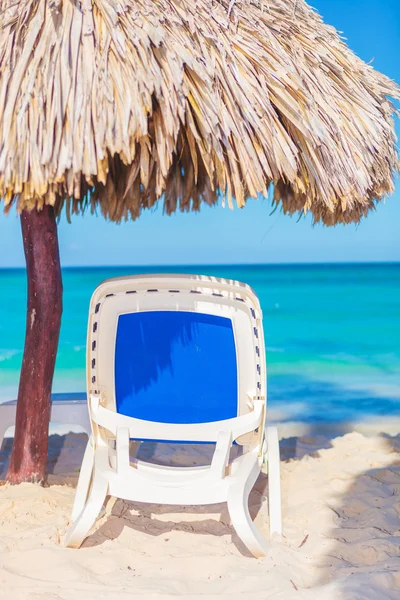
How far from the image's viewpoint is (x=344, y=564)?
193cm

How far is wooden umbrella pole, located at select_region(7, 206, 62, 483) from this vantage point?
8.14 ft

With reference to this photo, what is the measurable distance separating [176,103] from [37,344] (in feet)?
3.89

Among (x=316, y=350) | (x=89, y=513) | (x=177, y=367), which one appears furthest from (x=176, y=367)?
(x=316, y=350)

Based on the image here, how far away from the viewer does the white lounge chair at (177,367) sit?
7.16 ft

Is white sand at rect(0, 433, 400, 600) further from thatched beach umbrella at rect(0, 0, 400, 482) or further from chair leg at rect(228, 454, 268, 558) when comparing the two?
thatched beach umbrella at rect(0, 0, 400, 482)

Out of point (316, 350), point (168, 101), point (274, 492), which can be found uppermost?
point (168, 101)

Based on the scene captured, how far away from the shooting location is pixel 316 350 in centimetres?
955

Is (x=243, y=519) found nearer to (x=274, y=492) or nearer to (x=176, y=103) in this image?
(x=274, y=492)

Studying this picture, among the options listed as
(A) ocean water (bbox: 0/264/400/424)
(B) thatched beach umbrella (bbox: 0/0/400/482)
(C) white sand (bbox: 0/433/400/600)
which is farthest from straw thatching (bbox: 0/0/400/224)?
(A) ocean water (bbox: 0/264/400/424)

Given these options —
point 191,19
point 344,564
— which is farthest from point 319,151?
point 344,564

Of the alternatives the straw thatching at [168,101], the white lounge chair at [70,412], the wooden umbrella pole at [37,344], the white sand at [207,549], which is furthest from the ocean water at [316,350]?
the straw thatching at [168,101]

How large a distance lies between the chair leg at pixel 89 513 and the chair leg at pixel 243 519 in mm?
390

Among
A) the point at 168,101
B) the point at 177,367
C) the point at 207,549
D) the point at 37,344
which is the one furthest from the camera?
the point at 37,344

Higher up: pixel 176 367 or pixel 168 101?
pixel 168 101
